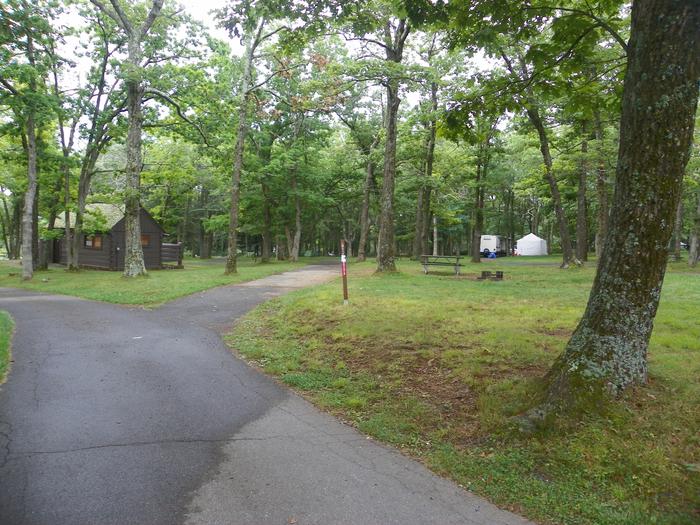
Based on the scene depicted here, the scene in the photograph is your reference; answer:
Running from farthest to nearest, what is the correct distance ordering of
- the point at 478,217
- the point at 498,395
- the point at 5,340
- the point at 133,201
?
the point at 478,217 < the point at 133,201 < the point at 5,340 < the point at 498,395

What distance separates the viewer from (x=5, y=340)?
7.32 metres

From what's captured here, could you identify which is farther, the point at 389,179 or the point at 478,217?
the point at 478,217

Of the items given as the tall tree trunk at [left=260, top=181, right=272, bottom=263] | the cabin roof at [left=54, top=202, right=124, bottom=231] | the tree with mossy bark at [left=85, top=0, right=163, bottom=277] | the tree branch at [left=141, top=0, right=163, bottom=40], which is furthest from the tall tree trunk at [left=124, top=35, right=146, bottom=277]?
the tall tree trunk at [left=260, top=181, right=272, bottom=263]

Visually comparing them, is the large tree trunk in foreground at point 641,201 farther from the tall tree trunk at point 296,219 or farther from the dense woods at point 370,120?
the tall tree trunk at point 296,219

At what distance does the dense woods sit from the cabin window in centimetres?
145

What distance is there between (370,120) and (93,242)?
67.3 feet

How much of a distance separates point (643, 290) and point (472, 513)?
2456 mm

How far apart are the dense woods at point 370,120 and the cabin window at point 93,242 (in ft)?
4.76

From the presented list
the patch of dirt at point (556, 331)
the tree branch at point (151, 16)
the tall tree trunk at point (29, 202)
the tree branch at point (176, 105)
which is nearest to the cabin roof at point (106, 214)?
the tall tree trunk at point (29, 202)

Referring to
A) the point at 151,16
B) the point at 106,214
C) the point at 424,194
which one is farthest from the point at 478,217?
the point at 106,214

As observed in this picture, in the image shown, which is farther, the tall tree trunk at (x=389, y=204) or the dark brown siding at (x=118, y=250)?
the dark brown siding at (x=118, y=250)

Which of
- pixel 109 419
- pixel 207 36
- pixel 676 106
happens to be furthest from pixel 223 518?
pixel 207 36

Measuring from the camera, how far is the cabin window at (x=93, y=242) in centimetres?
2770

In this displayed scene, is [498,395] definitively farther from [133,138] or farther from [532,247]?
[532,247]
